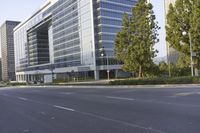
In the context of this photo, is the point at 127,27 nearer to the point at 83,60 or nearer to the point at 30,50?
the point at 83,60

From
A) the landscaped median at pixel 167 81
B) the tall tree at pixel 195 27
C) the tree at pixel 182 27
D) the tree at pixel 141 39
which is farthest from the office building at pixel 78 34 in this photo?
the tall tree at pixel 195 27

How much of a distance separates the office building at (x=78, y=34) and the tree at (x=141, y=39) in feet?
160

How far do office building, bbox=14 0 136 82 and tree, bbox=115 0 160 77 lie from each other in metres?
48.8

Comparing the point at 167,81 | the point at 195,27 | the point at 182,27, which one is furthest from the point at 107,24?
the point at 167,81

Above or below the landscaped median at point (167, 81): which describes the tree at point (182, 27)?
above

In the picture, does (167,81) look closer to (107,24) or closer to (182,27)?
A: (182,27)

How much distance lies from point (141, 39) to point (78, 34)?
3124 inches

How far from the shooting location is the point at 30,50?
611ft

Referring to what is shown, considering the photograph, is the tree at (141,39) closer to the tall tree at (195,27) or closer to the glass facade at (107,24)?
the tall tree at (195,27)

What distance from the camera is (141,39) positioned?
48156mm

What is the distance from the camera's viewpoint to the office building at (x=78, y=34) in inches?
4498

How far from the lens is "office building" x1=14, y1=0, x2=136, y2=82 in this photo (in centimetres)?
11425

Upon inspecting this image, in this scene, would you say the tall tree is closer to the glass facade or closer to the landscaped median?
the landscaped median

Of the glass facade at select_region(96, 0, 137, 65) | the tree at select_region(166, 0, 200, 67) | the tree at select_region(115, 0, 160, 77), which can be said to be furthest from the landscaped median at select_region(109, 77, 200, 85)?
the glass facade at select_region(96, 0, 137, 65)
